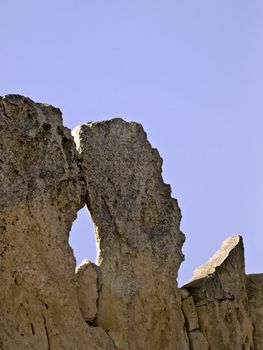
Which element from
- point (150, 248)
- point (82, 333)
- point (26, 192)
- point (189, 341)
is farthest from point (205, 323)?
point (26, 192)

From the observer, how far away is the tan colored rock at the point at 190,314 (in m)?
9.87

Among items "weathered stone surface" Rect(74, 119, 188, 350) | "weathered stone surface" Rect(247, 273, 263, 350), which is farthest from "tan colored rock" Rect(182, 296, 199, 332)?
"weathered stone surface" Rect(247, 273, 263, 350)

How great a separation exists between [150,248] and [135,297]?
1.82 ft

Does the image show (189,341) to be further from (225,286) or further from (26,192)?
(26,192)

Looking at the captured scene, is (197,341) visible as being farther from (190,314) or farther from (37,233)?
(37,233)

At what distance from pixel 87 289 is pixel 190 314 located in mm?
1526

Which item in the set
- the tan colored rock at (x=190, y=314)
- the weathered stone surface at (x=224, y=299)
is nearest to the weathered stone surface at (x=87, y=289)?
the tan colored rock at (x=190, y=314)

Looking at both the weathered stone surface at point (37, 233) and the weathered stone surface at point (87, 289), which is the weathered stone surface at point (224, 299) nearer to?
the weathered stone surface at point (87, 289)

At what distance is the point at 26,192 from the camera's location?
8.29 meters

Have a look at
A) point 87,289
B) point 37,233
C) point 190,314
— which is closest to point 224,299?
point 190,314

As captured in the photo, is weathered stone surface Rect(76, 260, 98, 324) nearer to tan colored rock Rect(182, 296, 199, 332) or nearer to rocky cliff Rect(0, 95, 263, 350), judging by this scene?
rocky cliff Rect(0, 95, 263, 350)

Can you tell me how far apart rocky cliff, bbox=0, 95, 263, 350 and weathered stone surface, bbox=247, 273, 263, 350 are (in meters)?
0.02

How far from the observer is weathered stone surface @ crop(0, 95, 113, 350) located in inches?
316

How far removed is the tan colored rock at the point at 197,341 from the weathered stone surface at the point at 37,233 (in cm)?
139
